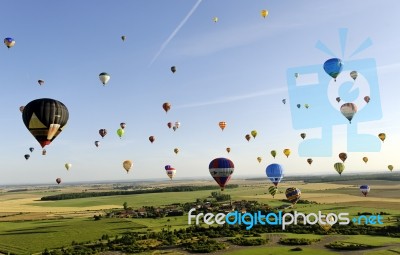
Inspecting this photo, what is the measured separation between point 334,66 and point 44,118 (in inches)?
1869

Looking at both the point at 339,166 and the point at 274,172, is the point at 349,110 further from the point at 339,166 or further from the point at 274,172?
the point at 339,166

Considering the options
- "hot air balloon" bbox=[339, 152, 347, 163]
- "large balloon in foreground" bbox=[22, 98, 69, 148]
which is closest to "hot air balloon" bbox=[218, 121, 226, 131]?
"hot air balloon" bbox=[339, 152, 347, 163]

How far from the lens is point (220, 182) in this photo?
7100 cm

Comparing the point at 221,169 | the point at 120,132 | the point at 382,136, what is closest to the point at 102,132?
the point at 120,132

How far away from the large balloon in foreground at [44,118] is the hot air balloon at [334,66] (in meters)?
44.3

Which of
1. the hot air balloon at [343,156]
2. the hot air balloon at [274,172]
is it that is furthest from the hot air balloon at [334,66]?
the hot air balloon at [343,156]

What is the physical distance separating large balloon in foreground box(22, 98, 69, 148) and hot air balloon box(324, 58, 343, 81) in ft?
145

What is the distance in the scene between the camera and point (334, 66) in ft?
220

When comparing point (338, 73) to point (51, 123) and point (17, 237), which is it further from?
point (17, 237)

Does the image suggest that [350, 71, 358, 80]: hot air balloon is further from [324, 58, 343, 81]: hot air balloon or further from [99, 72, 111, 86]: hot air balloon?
[99, 72, 111, 86]: hot air balloon

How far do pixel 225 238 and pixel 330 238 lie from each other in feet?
64.5

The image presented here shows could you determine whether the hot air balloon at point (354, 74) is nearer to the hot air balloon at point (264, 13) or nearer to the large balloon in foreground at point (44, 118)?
the hot air balloon at point (264, 13)

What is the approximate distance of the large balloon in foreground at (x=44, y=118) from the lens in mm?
46094

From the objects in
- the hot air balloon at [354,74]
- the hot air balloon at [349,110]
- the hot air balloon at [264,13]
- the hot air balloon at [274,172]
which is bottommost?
the hot air balloon at [274,172]
